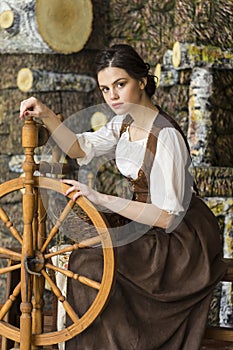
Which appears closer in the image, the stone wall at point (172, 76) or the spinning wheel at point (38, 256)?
the spinning wheel at point (38, 256)

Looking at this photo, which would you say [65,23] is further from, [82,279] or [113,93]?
[82,279]

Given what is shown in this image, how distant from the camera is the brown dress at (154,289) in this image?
268 cm

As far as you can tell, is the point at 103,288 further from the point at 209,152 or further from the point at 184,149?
the point at 209,152

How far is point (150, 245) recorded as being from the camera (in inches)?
107

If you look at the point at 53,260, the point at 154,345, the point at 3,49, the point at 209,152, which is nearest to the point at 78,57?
the point at 3,49

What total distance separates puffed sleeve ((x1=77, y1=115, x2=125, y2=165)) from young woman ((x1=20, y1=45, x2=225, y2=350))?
0.24 m

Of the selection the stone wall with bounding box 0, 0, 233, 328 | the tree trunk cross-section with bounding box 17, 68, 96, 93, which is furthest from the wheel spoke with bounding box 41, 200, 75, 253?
the tree trunk cross-section with bounding box 17, 68, 96, 93

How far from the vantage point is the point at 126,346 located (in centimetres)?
268

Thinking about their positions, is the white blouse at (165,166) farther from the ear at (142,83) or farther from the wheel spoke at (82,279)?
the wheel spoke at (82,279)

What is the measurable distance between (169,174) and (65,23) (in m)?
2.39

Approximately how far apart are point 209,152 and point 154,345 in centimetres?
209

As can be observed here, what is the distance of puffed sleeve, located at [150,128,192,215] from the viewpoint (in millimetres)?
2682

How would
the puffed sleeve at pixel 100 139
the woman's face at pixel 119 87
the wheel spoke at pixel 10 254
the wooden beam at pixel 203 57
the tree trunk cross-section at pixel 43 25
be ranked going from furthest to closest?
the tree trunk cross-section at pixel 43 25, the wooden beam at pixel 203 57, the puffed sleeve at pixel 100 139, the woman's face at pixel 119 87, the wheel spoke at pixel 10 254

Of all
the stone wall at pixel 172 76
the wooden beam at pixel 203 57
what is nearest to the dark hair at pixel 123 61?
the stone wall at pixel 172 76
